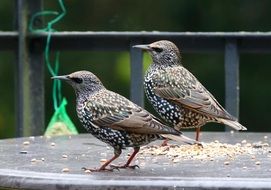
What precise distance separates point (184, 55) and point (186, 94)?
5435 millimetres

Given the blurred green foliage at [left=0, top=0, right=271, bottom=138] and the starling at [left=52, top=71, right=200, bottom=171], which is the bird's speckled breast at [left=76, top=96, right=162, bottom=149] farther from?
the blurred green foliage at [left=0, top=0, right=271, bottom=138]

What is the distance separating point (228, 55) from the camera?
6.73 metres

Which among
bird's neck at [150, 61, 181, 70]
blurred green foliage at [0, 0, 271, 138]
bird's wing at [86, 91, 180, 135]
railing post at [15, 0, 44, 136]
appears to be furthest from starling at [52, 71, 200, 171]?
blurred green foliage at [0, 0, 271, 138]

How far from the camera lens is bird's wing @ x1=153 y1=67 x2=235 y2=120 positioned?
5906 millimetres

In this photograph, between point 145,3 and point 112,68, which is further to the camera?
point 145,3

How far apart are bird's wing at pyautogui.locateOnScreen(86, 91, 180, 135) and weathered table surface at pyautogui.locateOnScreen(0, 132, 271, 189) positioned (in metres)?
0.17

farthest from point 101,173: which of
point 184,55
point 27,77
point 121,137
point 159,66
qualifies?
point 184,55

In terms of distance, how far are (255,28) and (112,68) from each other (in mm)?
1417

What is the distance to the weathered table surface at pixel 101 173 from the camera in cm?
443

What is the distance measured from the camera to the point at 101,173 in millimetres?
4777

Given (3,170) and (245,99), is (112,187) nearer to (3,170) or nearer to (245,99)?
(3,170)

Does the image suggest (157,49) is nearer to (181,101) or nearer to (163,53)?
(163,53)

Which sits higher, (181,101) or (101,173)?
(181,101)

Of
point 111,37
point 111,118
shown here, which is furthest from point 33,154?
point 111,37
